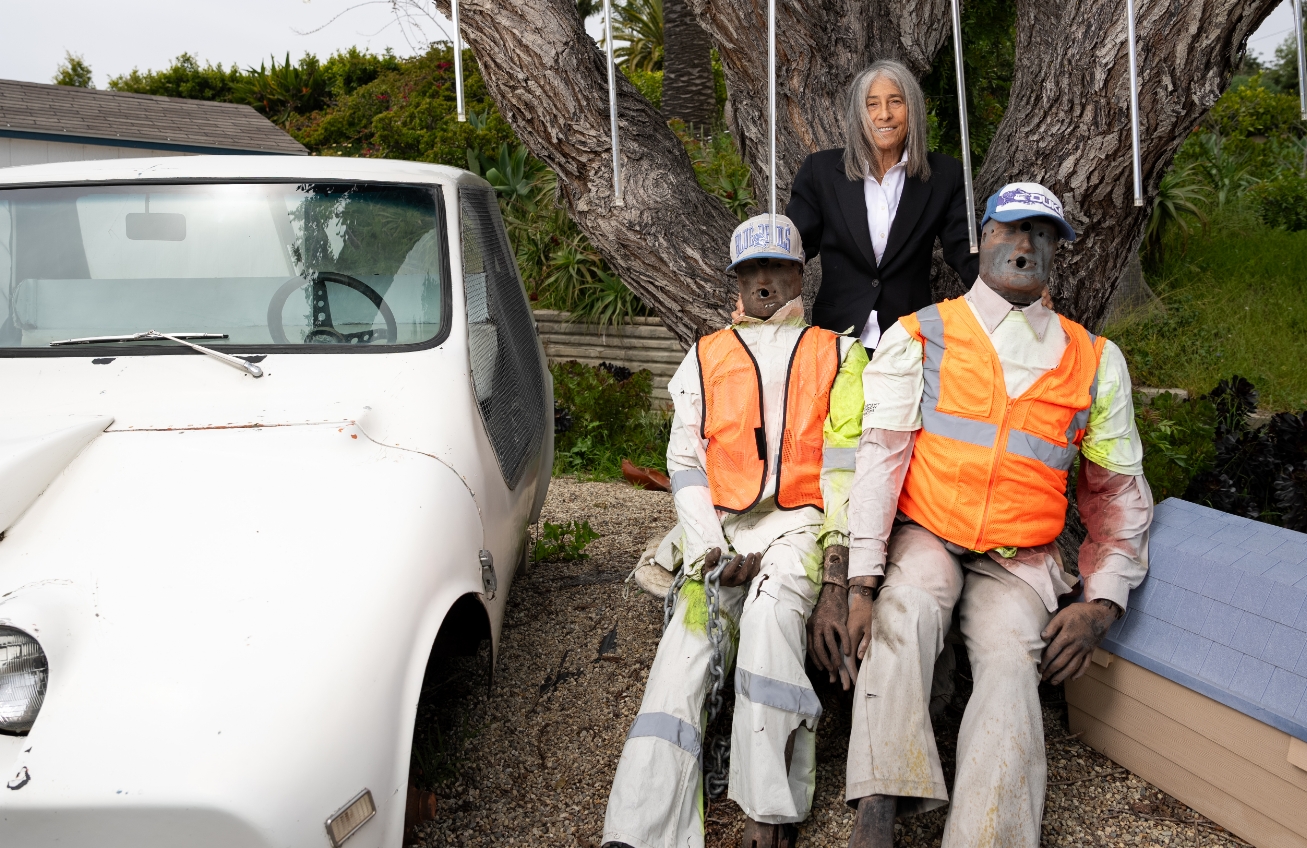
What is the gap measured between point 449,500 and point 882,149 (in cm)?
194

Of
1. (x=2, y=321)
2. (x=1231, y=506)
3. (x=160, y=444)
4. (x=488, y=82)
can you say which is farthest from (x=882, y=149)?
(x=2, y=321)

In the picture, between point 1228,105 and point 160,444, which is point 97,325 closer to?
point 160,444

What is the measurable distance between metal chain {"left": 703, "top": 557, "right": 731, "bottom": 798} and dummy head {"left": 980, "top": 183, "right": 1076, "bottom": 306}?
1.14 meters

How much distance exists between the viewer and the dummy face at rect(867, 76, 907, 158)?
134 inches

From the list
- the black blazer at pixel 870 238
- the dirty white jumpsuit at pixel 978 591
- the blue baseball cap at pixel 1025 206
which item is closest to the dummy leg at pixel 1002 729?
the dirty white jumpsuit at pixel 978 591

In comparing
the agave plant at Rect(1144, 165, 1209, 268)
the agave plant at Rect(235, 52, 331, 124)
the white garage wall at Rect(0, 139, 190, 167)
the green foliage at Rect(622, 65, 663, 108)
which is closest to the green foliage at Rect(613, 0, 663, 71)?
the green foliage at Rect(622, 65, 663, 108)

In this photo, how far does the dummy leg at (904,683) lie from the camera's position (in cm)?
252

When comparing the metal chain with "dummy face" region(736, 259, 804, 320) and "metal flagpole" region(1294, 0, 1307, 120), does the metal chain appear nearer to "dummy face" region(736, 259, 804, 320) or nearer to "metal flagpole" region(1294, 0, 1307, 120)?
"dummy face" region(736, 259, 804, 320)

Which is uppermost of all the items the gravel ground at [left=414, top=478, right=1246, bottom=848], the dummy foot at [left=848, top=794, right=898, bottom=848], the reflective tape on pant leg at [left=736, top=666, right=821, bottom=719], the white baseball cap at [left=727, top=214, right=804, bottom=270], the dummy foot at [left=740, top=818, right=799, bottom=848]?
the white baseball cap at [left=727, top=214, right=804, bottom=270]

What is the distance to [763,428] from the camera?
125 inches

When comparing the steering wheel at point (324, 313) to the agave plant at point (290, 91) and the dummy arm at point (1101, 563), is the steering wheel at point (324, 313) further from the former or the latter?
the agave plant at point (290, 91)

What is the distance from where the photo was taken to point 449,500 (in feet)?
8.38

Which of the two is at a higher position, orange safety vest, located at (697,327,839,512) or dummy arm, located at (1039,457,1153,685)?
orange safety vest, located at (697,327,839,512)

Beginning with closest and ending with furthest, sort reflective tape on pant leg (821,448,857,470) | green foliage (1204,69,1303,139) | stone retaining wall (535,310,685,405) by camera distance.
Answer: reflective tape on pant leg (821,448,857,470) < stone retaining wall (535,310,685,405) < green foliage (1204,69,1303,139)
